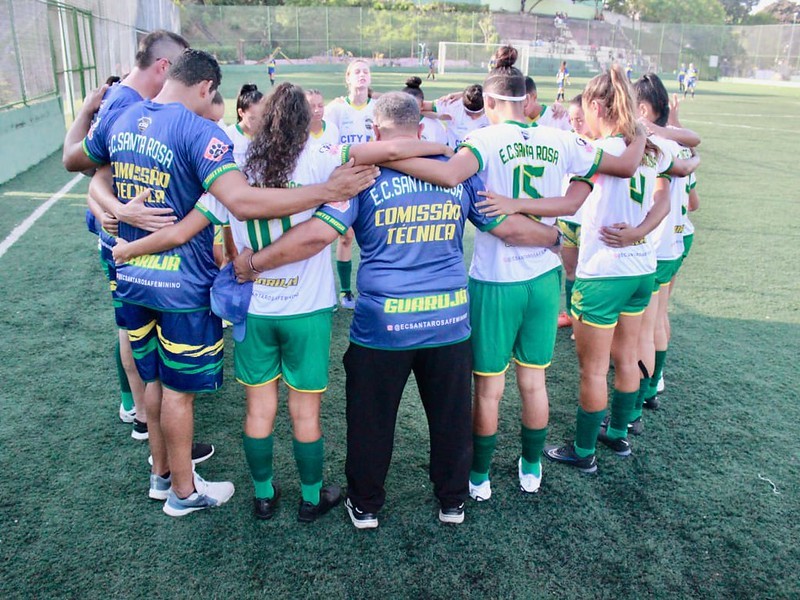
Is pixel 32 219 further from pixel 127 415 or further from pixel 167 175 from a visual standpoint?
pixel 167 175

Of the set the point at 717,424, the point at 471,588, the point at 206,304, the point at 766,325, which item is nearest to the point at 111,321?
the point at 206,304

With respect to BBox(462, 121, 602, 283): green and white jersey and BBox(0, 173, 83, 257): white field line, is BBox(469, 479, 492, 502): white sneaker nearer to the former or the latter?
BBox(462, 121, 602, 283): green and white jersey

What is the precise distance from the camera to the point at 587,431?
391 cm

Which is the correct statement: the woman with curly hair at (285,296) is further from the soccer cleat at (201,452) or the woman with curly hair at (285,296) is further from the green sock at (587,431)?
the green sock at (587,431)

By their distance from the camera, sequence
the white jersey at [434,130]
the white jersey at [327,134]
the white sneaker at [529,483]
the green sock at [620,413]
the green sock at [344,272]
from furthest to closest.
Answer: the white jersey at [434,130], the green sock at [344,272], the white jersey at [327,134], the green sock at [620,413], the white sneaker at [529,483]

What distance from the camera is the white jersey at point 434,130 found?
273 inches

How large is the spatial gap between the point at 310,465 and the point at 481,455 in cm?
95

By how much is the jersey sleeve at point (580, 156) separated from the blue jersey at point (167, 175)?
1.70 metres

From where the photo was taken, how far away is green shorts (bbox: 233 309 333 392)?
10.1 feet

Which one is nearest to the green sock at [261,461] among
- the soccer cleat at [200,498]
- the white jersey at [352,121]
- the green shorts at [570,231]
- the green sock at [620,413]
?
the soccer cleat at [200,498]

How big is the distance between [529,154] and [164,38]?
2.22 meters

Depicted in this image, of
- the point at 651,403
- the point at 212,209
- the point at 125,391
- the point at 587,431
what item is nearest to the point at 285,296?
the point at 212,209

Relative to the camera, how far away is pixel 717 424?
447cm

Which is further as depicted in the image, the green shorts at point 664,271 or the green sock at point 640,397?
the green shorts at point 664,271
